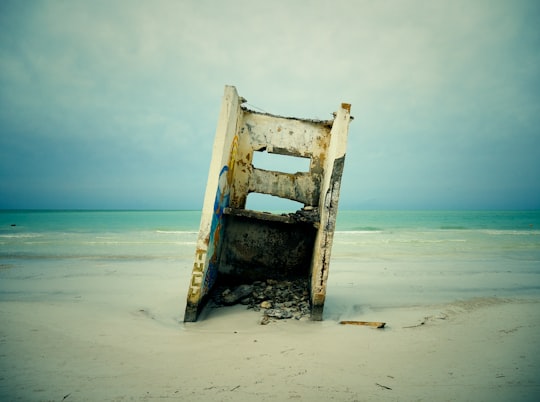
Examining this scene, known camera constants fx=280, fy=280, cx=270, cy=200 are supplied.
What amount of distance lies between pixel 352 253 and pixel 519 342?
8.06 m

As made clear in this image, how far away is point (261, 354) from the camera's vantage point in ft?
9.03

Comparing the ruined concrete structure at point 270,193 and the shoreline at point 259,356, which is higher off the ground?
the ruined concrete structure at point 270,193

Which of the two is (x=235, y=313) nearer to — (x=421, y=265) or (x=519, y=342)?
(x=519, y=342)

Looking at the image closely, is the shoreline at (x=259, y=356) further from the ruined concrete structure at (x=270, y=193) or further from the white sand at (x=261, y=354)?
the ruined concrete structure at (x=270, y=193)

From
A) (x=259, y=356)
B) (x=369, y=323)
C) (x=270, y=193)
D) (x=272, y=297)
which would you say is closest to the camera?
(x=259, y=356)

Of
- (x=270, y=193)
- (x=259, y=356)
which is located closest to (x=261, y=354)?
(x=259, y=356)

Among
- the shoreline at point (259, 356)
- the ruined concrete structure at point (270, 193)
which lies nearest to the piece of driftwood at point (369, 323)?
the shoreline at point (259, 356)

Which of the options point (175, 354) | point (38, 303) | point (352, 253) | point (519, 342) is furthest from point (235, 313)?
point (352, 253)

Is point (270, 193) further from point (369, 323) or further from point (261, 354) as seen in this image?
point (261, 354)

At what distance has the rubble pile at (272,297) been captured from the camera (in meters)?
3.96

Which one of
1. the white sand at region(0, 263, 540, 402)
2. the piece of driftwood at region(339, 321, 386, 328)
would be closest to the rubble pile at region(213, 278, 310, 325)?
the white sand at region(0, 263, 540, 402)

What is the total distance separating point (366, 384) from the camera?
2242 mm

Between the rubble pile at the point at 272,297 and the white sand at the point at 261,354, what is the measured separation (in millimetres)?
178

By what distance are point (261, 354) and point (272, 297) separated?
1632mm
